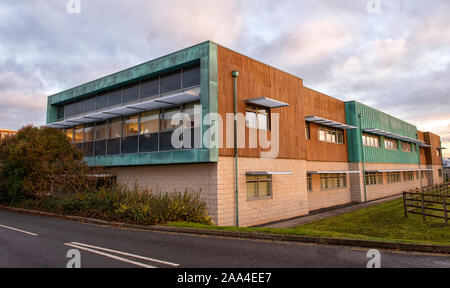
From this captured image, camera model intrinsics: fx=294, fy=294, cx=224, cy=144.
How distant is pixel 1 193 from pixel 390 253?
23118 mm

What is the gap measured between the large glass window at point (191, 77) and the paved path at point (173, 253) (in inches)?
308

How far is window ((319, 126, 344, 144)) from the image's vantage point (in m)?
23.2

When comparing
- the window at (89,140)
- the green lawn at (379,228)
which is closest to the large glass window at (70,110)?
the window at (89,140)

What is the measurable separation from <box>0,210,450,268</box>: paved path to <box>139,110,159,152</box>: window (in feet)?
21.6

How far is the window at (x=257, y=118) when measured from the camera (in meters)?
15.5

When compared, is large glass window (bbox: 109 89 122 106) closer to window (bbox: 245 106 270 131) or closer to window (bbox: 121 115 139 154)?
window (bbox: 121 115 139 154)

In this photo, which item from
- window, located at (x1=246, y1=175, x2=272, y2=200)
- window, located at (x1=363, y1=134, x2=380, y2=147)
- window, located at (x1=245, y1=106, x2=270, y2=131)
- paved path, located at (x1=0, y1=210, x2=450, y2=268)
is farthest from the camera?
window, located at (x1=363, y1=134, x2=380, y2=147)

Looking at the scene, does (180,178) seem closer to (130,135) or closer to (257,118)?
(130,135)

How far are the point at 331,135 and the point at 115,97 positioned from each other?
17070mm

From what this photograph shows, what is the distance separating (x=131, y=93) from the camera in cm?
1859

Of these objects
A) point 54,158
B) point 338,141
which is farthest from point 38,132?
point 338,141

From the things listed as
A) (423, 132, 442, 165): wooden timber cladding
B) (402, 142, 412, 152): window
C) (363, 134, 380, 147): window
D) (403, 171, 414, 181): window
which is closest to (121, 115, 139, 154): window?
(363, 134, 380, 147): window

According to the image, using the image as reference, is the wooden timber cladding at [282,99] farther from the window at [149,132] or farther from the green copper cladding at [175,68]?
the window at [149,132]
